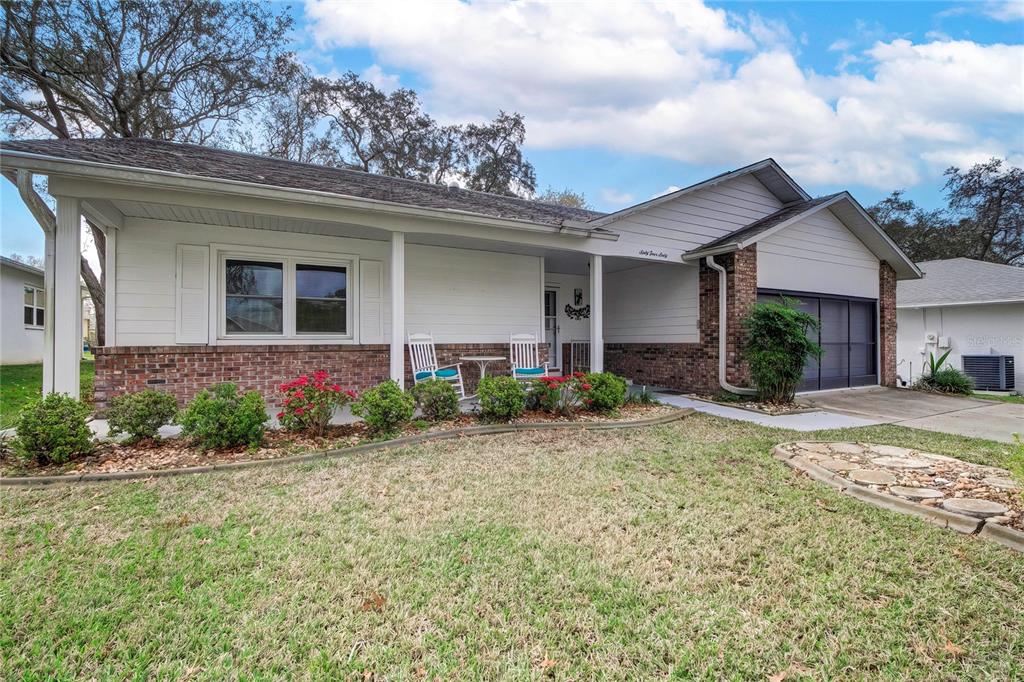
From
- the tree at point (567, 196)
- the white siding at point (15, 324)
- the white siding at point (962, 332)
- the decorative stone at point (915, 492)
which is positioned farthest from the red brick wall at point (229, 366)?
the tree at point (567, 196)

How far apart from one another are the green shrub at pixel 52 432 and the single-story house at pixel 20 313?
12.2 metres

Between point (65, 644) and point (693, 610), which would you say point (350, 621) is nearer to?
point (65, 644)

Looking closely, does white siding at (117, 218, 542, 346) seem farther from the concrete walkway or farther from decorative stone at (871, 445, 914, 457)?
decorative stone at (871, 445, 914, 457)

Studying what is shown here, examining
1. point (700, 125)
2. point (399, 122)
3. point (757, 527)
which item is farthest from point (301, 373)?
point (399, 122)

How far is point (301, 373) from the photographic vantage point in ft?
23.6

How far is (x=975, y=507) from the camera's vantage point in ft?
10.8

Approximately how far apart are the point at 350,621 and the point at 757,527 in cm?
254

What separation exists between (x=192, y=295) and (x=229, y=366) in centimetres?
111

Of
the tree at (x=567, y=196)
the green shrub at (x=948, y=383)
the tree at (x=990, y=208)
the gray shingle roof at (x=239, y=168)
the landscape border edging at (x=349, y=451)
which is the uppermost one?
the tree at (x=567, y=196)

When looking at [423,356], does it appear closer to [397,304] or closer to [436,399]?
[397,304]

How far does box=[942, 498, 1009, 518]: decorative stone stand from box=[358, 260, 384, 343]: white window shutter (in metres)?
6.99

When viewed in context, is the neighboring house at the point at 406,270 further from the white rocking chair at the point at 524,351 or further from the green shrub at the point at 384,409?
the green shrub at the point at 384,409

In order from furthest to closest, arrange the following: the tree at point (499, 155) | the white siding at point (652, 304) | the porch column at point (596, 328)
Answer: the tree at point (499, 155) < the white siding at point (652, 304) < the porch column at point (596, 328)

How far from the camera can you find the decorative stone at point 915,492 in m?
3.52
